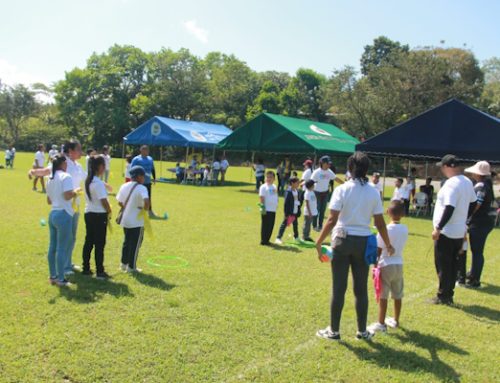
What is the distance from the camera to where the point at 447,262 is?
20.8ft

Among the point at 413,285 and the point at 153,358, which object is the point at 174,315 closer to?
the point at 153,358

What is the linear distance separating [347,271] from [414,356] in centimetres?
107

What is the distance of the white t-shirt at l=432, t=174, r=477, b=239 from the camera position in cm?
614

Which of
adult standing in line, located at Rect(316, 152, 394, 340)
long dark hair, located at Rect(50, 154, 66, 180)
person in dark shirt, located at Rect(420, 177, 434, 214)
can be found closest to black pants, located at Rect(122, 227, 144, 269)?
long dark hair, located at Rect(50, 154, 66, 180)

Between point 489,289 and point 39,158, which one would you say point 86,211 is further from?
point 39,158

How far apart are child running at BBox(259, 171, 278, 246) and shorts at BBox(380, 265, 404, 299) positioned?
4454 mm

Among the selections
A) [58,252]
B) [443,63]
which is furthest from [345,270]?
[443,63]

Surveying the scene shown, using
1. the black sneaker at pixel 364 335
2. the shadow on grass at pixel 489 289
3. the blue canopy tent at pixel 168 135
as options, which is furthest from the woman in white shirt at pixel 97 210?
the blue canopy tent at pixel 168 135

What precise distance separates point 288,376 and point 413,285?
399 cm

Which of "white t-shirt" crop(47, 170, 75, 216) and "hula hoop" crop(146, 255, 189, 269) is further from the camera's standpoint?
"hula hoop" crop(146, 255, 189, 269)

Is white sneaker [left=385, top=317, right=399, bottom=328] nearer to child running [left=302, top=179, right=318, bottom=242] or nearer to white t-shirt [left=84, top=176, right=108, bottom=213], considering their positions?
white t-shirt [left=84, top=176, right=108, bottom=213]

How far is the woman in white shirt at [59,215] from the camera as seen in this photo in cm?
610

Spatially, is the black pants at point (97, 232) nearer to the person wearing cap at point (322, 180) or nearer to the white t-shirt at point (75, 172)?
the white t-shirt at point (75, 172)

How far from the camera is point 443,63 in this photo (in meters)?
40.7
